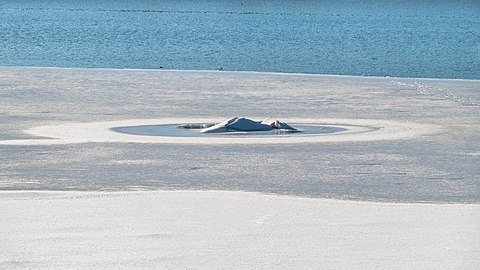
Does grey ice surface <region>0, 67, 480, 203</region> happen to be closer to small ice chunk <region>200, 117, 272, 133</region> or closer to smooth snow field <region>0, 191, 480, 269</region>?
smooth snow field <region>0, 191, 480, 269</region>

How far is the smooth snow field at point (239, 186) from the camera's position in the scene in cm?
862

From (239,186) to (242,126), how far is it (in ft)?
18.4

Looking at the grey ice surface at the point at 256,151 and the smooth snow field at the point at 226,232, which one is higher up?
the smooth snow field at the point at 226,232

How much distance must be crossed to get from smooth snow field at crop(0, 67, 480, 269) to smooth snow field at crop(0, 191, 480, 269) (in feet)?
0.06

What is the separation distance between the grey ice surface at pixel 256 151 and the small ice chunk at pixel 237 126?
6.49 feet

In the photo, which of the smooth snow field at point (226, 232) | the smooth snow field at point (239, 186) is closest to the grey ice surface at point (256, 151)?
the smooth snow field at point (239, 186)

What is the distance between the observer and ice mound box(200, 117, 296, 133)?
17562 millimetres

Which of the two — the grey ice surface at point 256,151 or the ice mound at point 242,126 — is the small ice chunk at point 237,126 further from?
the grey ice surface at point 256,151

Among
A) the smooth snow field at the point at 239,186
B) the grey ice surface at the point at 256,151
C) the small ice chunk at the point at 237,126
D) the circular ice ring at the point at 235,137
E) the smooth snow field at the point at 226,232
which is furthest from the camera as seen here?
the small ice chunk at the point at 237,126

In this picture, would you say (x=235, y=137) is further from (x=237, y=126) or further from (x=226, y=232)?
(x=226, y=232)

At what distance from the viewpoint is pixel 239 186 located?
12078 millimetres

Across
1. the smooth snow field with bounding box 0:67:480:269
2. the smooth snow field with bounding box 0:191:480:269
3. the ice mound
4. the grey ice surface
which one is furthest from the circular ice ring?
the smooth snow field with bounding box 0:191:480:269

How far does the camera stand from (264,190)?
11.9 m

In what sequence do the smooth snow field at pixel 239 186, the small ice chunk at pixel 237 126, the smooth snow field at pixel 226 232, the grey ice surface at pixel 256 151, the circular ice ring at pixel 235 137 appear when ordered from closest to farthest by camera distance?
1. the smooth snow field at pixel 226 232
2. the smooth snow field at pixel 239 186
3. the grey ice surface at pixel 256 151
4. the circular ice ring at pixel 235 137
5. the small ice chunk at pixel 237 126
